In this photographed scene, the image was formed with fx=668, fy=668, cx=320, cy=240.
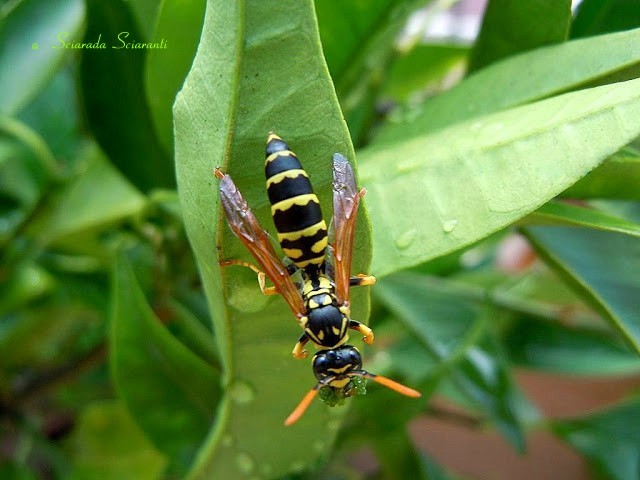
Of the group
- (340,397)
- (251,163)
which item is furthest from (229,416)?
(251,163)

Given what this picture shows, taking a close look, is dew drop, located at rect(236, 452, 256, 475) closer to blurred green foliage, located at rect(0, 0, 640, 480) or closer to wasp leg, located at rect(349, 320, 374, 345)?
blurred green foliage, located at rect(0, 0, 640, 480)

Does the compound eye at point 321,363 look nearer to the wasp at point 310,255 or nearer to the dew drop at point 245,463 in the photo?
the wasp at point 310,255

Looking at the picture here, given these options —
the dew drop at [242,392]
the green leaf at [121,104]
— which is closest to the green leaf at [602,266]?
the dew drop at [242,392]

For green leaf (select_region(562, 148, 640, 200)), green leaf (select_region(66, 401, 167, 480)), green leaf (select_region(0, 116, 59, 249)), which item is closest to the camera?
green leaf (select_region(562, 148, 640, 200))

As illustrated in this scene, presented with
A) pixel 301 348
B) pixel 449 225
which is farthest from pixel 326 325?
pixel 449 225

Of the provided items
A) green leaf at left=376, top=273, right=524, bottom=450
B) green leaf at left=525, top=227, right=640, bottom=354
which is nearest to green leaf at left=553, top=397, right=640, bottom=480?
green leaf at left=376, top=273, right=524, bottom=450

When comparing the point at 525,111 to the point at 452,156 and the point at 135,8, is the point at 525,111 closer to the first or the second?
the point at 452,156
